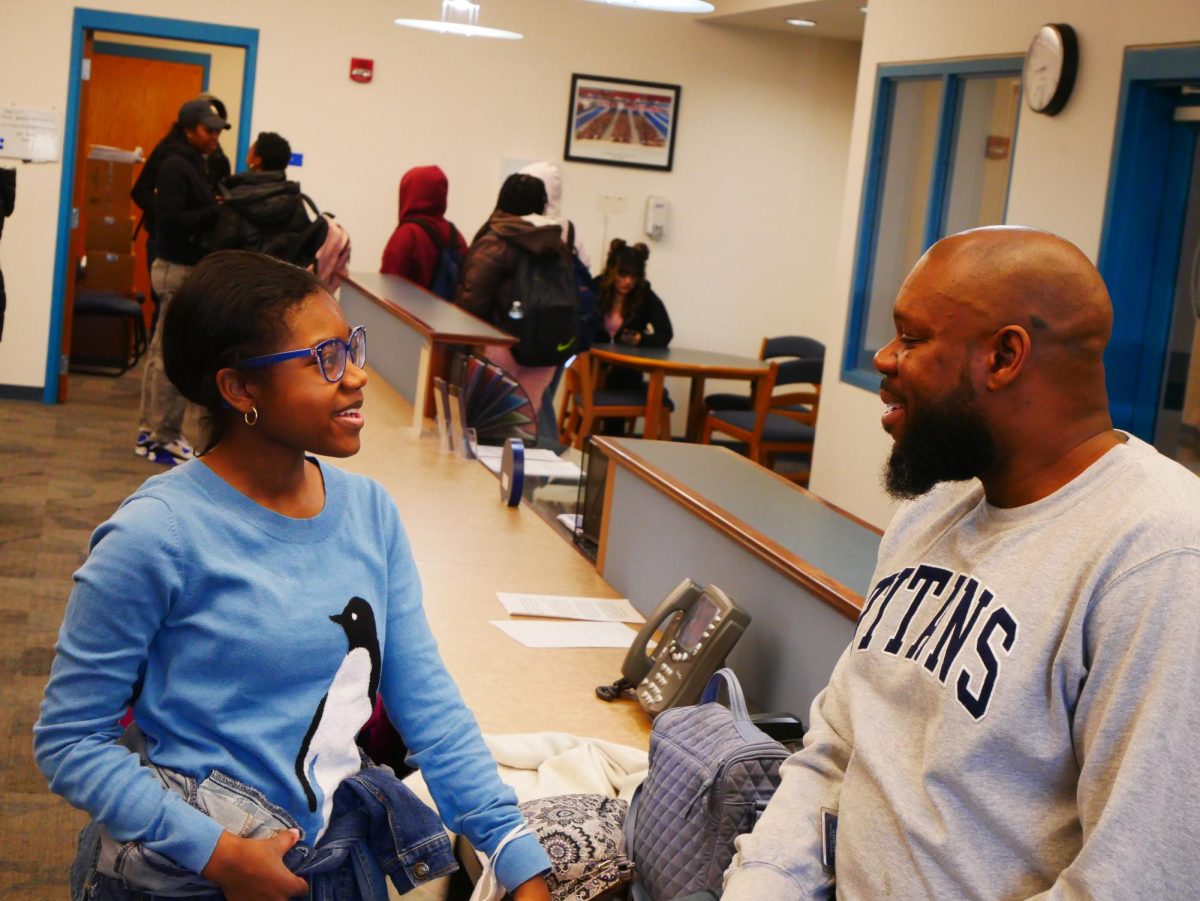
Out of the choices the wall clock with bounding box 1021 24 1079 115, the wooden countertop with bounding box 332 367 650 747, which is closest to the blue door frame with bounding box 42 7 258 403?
the wooden countertop with bounding box 332 367 650 747

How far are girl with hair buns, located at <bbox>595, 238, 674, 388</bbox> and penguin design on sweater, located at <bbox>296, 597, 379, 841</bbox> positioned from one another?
677cm

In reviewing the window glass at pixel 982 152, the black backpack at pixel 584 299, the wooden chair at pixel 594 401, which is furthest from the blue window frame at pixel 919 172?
the wooden chair at pixel 594 401

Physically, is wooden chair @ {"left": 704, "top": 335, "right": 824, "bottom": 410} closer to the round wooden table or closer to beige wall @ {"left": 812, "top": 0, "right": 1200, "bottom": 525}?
the round wooden table

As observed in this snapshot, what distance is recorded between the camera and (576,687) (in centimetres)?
266

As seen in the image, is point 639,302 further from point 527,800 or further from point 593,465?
point 527,800

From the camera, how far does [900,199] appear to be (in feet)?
21.9

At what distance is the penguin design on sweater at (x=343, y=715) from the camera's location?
154cm

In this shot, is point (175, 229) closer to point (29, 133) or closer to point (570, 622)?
point (29, 133)

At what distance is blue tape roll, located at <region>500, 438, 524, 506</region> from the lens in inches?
158

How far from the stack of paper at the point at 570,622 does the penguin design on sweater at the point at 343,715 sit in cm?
126

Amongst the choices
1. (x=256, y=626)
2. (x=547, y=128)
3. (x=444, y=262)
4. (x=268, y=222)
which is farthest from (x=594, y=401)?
(x=256, y=626)

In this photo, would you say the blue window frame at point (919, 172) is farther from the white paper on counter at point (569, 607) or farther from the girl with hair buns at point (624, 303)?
the white paper on counter at point (569, 607)

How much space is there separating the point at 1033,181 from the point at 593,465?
8.20 ft

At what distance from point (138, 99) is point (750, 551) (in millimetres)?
10101
